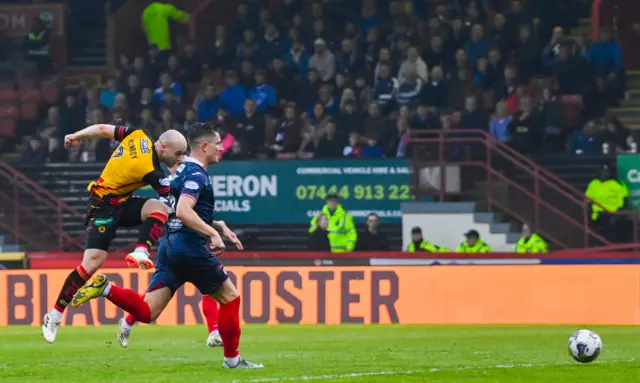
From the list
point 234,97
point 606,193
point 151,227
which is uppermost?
point 234,97

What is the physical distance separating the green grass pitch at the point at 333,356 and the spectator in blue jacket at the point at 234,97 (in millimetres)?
7391

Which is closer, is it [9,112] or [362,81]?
[362,81]

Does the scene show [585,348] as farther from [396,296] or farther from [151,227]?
[396,296]

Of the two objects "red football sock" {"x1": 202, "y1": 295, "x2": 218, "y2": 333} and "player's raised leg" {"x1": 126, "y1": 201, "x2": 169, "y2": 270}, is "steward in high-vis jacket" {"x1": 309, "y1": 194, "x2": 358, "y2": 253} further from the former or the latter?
"player's raised leg" {"x1": 126, "y1": 201, "x2": 169, "y2": 270}

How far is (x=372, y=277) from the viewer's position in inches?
757

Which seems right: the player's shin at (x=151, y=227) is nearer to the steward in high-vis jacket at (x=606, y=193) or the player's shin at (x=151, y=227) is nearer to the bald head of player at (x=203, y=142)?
the bald head of player at (x=203, y=142)

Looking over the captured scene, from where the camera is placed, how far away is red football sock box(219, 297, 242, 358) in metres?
10.3

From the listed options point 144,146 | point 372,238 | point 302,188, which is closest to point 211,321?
point 144,146

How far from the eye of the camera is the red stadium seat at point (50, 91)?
1026 inches

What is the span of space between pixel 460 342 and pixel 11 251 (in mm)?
11452

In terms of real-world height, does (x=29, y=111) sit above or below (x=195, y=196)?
above

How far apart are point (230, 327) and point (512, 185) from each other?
Result: 12.8 metres

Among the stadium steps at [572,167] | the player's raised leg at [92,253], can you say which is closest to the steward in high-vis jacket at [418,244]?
the stadium steps at [572,167]

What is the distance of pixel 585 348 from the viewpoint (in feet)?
36.5
